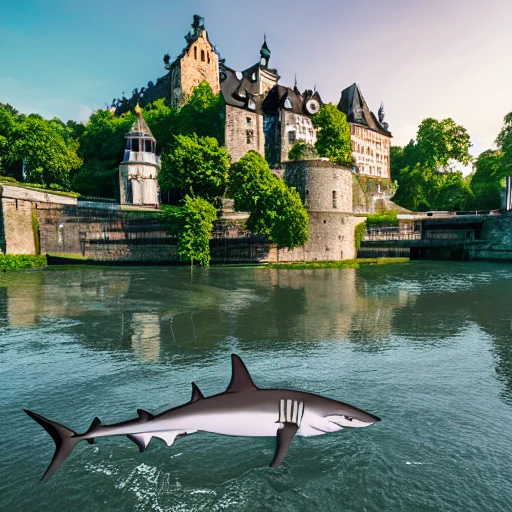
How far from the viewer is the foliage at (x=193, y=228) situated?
54500 millimetres

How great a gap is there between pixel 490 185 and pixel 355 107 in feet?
116

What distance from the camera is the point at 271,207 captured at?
54.9 m

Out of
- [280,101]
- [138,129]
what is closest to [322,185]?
[280,101]

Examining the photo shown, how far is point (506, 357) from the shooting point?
15953 mm

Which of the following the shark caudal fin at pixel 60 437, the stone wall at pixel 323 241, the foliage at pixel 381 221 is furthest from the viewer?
the foliage at pixel 381 221

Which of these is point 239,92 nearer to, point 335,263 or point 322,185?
point 322,185

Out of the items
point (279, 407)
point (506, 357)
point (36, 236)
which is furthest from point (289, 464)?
point (36, 236)

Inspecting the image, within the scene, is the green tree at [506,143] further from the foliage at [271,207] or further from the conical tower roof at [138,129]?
the conical tower roof at [138,129]

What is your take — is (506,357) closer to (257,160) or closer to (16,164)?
(257,160)

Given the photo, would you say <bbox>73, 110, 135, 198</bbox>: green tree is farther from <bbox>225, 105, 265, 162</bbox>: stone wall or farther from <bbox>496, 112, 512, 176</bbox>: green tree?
<bbox>496, 112, 512, 176</bbox>: green tree

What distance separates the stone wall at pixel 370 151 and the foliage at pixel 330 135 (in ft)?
50.9


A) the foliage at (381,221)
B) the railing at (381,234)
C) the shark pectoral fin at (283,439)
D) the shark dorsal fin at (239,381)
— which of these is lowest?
the shark pectoral fin at (283,439)

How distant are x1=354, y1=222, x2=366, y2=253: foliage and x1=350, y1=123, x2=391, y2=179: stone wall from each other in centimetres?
3214

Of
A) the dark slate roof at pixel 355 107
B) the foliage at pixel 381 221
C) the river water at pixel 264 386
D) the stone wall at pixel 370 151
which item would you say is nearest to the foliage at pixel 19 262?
the river water at pixel 264 386
